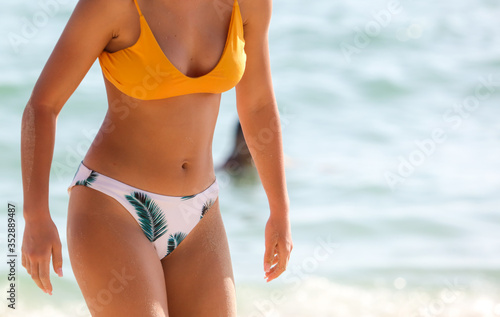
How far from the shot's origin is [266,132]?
2.38m

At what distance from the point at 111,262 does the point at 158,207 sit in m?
0.26

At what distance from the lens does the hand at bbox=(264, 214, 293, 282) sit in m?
2.34

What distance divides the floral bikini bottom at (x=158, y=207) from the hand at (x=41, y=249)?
0.75 feet

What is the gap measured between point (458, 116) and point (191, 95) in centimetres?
926

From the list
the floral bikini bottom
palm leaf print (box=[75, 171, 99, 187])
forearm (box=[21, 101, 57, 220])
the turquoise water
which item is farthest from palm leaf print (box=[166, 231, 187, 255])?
the turquoise water

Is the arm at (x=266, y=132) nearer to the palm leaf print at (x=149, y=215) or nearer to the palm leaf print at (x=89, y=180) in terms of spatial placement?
the palm leaf print at (x=149, y=215)

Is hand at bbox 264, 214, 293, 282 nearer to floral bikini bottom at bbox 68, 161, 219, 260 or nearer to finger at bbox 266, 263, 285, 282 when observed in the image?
finger at bbox 266, 263, 285, 282

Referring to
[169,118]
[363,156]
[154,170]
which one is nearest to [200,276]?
[154,170]

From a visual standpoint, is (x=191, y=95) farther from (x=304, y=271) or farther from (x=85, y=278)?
(x=304, y=271)

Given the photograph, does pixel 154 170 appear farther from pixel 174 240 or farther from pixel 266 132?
pixel 266 132

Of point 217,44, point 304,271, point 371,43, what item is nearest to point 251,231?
point 304,271

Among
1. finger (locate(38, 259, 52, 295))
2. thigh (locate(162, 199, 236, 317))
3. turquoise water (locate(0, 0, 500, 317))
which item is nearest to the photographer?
finger (locate(38, 259, 52, 295))

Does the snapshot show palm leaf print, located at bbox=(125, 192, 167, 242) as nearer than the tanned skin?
No

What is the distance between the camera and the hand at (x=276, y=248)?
2344 mm
